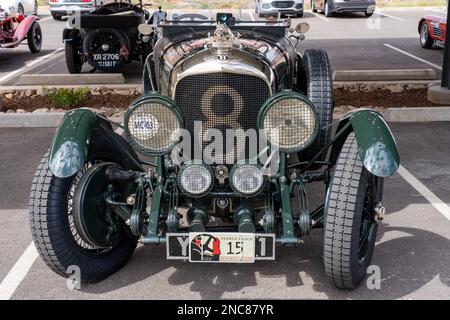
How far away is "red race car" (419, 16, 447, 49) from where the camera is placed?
1187cm

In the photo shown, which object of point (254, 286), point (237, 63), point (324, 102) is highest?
point (237, 63)

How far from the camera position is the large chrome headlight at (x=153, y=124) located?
3.42 m

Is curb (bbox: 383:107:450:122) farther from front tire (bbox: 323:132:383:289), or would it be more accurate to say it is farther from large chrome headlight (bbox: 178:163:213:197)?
large chrome headlight (bbox: 178:163:213:197)

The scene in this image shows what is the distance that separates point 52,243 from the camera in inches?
134

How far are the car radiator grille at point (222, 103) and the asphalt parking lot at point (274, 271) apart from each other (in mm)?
734

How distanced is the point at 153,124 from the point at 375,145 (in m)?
1.26

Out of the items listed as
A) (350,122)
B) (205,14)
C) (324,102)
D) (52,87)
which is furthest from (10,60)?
(350,122)

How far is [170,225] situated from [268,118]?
829mm

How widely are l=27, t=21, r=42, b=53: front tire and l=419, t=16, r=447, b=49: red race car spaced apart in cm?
828

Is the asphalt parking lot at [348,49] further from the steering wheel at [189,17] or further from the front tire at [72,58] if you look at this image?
the steering wheel at [189,17]

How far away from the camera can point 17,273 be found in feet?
12.4

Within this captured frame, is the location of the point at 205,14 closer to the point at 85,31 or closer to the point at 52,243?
the point at 52,243

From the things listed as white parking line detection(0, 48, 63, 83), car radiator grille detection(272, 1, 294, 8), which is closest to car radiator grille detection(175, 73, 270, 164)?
white parking line detection(0, 48, 63, 83)

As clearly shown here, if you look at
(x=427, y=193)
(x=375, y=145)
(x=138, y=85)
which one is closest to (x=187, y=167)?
(x=375, y=145)
